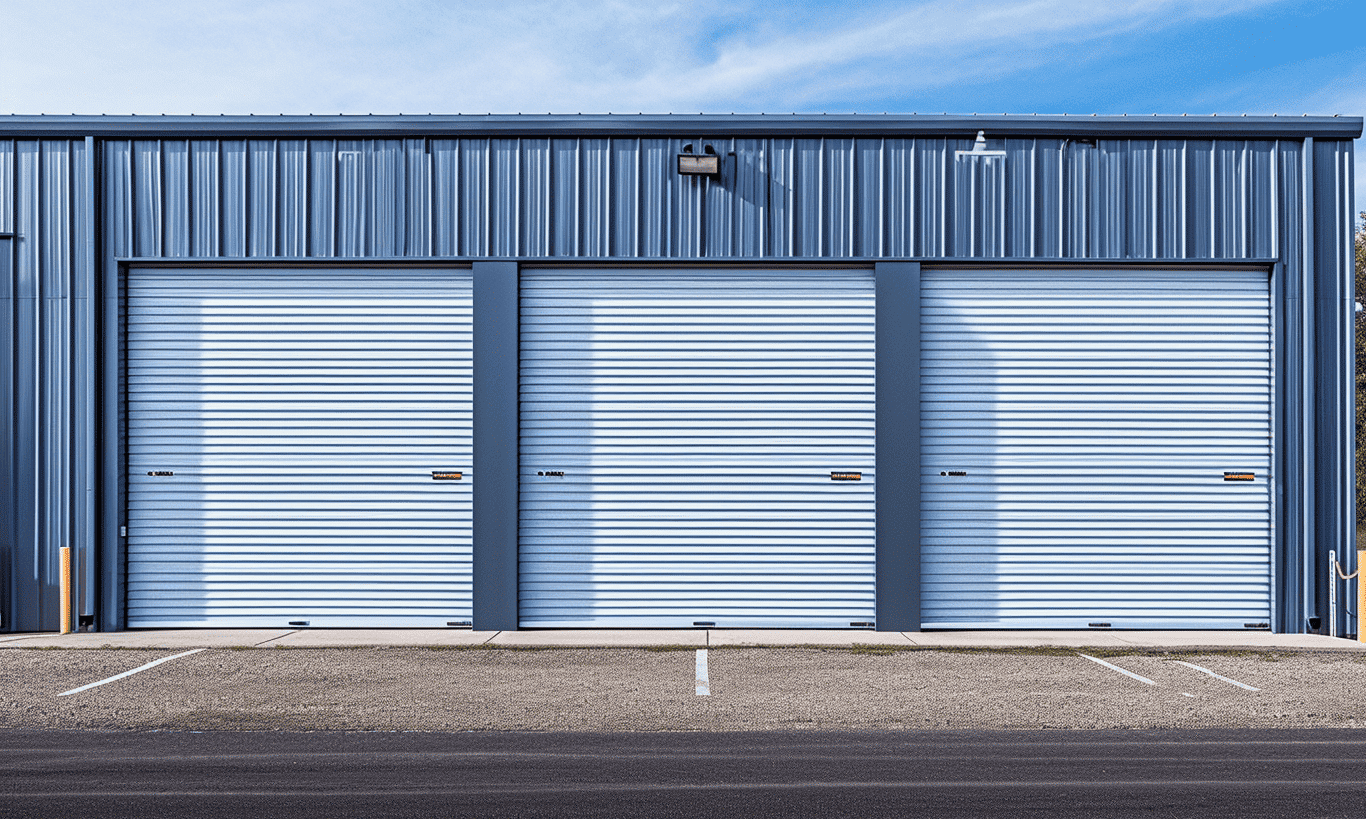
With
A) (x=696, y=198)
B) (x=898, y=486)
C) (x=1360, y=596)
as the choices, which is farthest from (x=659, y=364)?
(x=1360, y=596)

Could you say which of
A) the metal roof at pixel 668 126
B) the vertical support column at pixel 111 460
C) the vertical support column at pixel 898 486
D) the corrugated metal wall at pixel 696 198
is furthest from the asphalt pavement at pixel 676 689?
the metal roof at pixel 668 126

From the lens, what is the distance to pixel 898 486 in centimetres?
1291

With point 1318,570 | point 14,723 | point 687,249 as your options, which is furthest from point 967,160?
point 14,723

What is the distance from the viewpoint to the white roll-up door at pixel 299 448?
1314 cm

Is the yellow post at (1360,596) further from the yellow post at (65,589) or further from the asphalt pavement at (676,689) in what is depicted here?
the yellow post at (65,589)

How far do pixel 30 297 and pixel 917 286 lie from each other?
11.2 meters

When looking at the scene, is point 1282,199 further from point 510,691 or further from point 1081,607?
point 510,691

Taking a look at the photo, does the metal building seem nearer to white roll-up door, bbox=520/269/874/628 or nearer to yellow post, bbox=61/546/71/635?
white roll-up door, bbox=520/269/874/628

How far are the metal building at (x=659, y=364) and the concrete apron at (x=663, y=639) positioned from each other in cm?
29

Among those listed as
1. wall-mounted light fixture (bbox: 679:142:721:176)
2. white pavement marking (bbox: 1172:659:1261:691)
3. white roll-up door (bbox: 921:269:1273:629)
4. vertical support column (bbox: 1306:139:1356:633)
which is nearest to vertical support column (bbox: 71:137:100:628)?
wall-mounted light fixture (bbox: 679:142:721:176)

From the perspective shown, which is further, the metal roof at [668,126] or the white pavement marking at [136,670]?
the metal roof at [668,126]

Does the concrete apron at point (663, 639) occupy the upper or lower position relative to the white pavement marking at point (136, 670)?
lower

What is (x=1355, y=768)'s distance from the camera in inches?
262

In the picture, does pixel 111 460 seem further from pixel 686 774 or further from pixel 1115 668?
pixel 1115 668
